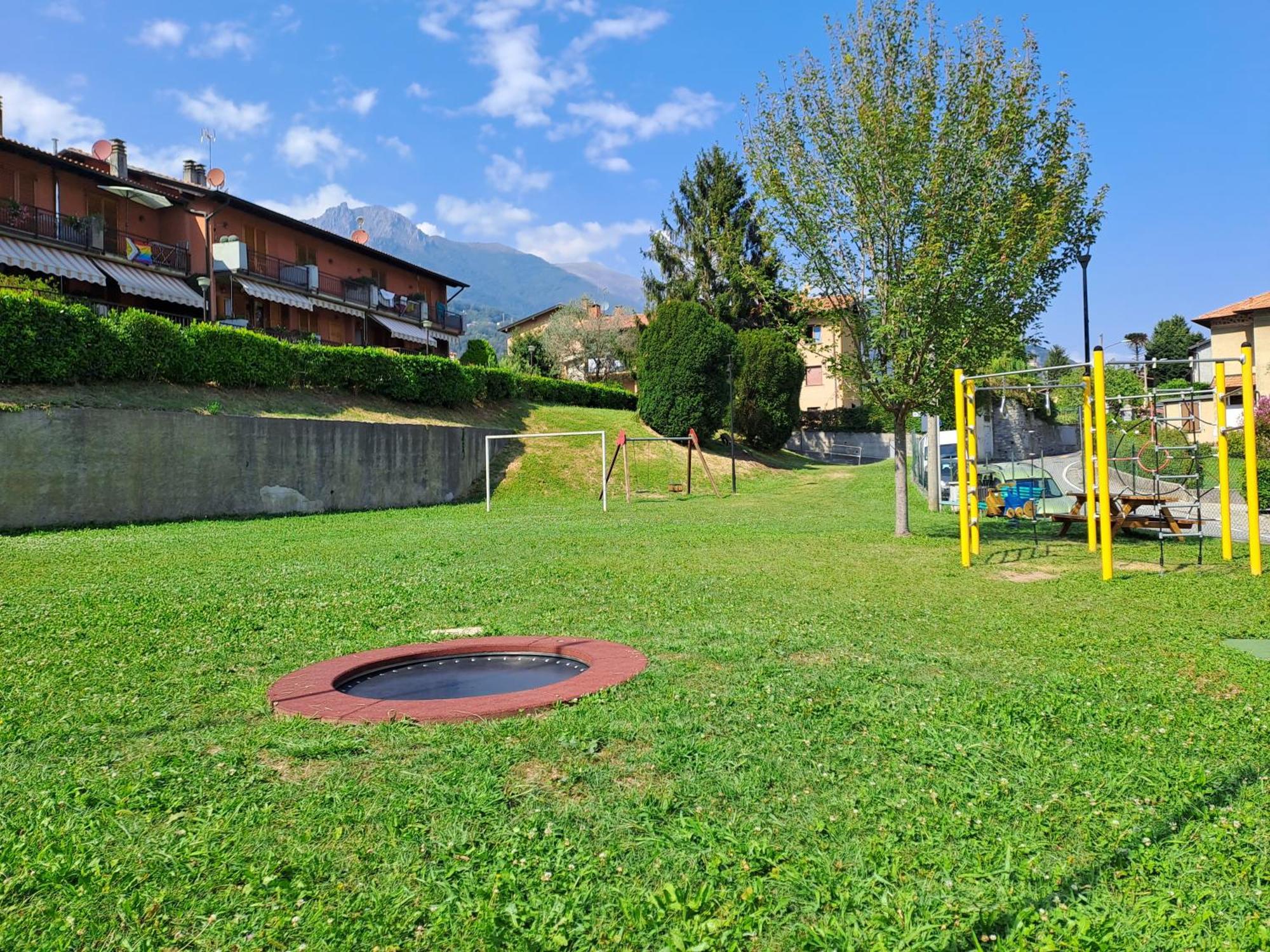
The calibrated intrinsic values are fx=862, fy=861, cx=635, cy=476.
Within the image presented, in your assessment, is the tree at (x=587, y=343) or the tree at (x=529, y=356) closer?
the tree at (x=529, y=356)

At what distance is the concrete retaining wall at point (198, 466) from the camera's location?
14969mm

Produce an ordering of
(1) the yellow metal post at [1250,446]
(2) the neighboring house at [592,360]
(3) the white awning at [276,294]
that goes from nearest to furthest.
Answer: (1) the yellow metal post at [1250,446] < (3) the white awning at [276,294] < (2) the neighboring house at [592,360]

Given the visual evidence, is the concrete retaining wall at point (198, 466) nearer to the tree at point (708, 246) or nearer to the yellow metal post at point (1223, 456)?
the yellow metal post at point (1223, 456)

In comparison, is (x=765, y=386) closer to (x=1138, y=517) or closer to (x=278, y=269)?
(x=278, y=269)

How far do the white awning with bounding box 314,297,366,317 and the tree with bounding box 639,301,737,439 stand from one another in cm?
1414

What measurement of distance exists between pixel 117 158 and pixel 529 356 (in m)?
21.7

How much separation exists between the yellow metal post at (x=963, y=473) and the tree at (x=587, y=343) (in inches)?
1628

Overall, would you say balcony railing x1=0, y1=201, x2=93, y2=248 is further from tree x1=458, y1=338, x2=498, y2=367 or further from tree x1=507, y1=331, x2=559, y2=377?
tree x1=507, y1=331, x2=559, y2=377

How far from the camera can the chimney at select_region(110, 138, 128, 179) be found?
3384 cm

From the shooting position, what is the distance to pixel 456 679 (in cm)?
566

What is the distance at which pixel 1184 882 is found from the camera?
284 cm

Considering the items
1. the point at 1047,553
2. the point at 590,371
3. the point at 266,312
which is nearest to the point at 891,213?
the point at 1047,553

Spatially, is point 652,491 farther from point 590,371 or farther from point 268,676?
point 590,371

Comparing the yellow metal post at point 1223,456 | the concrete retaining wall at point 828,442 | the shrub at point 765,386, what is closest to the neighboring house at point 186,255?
the shrub at point 765,386
